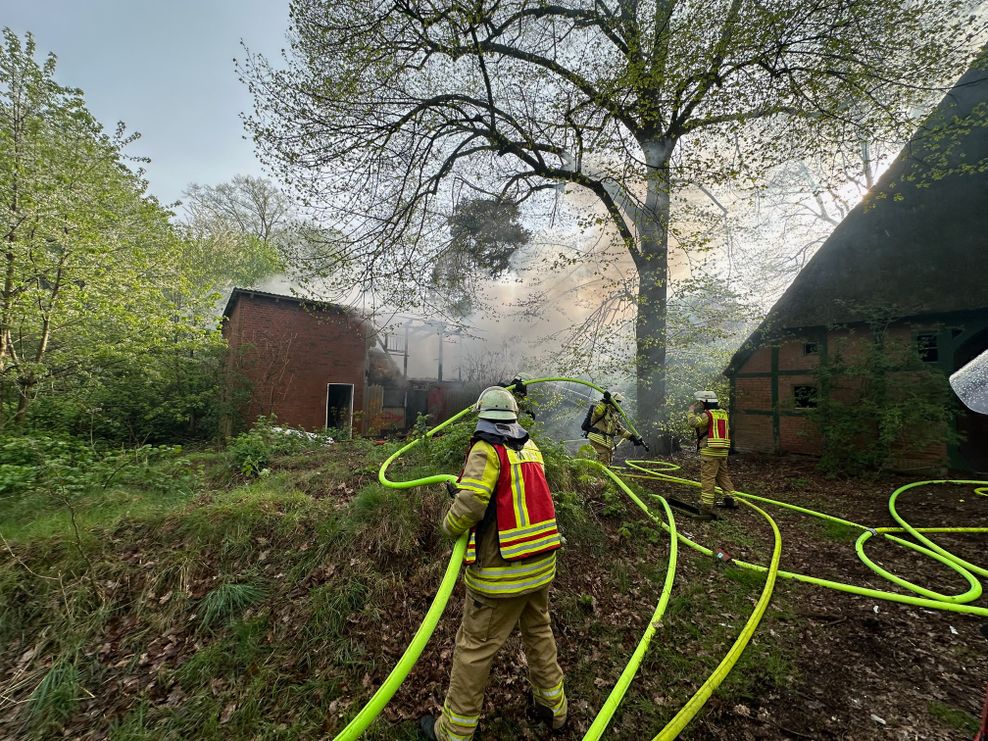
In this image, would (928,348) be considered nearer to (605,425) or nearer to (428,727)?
(605,425)

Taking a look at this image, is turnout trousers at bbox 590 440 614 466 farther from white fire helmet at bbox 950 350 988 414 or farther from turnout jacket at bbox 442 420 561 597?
white fire helmet at bbox 950 350 988 414

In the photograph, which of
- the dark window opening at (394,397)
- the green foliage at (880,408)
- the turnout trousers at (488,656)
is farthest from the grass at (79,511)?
the green foliage at (880,408)

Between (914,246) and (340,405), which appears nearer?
(914,246)

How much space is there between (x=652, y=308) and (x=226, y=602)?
417 inches

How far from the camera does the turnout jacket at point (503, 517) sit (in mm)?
2135

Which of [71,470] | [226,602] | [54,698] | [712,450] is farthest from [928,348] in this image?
[71,470]

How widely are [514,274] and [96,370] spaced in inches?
423

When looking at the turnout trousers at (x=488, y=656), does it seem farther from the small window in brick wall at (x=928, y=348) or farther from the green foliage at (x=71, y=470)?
Answer: the small window in brick wall at (x=928, y=348)

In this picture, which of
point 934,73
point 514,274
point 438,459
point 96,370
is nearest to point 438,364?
point 514,274

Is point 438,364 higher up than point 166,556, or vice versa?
point 438,364

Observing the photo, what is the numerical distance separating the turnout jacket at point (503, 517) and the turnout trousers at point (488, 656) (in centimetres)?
13

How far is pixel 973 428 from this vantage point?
934 cm

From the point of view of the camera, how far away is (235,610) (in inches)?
116

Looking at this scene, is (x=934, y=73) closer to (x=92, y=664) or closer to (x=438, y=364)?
(x=92, y=664)
